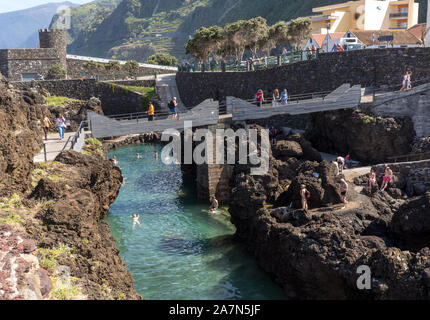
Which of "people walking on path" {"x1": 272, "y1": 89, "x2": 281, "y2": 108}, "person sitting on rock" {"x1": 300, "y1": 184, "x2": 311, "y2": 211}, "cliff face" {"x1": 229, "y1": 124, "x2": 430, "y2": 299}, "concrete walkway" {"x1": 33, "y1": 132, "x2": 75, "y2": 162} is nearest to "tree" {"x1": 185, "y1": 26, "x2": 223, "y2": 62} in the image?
"people walking on path" {"x1": 272, "y1": 89, "x2": 281, "y2": 108}

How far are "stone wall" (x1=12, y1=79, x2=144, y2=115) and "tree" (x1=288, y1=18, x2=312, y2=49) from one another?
62.6 feet

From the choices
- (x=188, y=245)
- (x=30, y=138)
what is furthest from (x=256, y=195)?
(x=30, y=138)

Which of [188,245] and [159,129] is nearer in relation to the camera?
[188,245]

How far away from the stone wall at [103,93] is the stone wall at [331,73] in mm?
13732

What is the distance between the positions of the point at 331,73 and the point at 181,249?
19.2 m

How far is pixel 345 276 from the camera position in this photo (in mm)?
15008

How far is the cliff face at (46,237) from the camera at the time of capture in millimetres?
9180

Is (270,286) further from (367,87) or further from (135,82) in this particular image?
(135,82)

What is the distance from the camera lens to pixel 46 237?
37.1ft

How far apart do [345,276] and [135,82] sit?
149 ft

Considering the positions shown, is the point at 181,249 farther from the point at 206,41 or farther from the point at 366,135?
the point at 206,41

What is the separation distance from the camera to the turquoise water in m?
17.5

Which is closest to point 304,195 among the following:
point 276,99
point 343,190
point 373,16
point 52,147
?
point 343,190

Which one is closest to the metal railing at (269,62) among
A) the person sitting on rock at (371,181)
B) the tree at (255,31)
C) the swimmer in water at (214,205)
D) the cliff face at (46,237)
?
the tree at (255,31)
